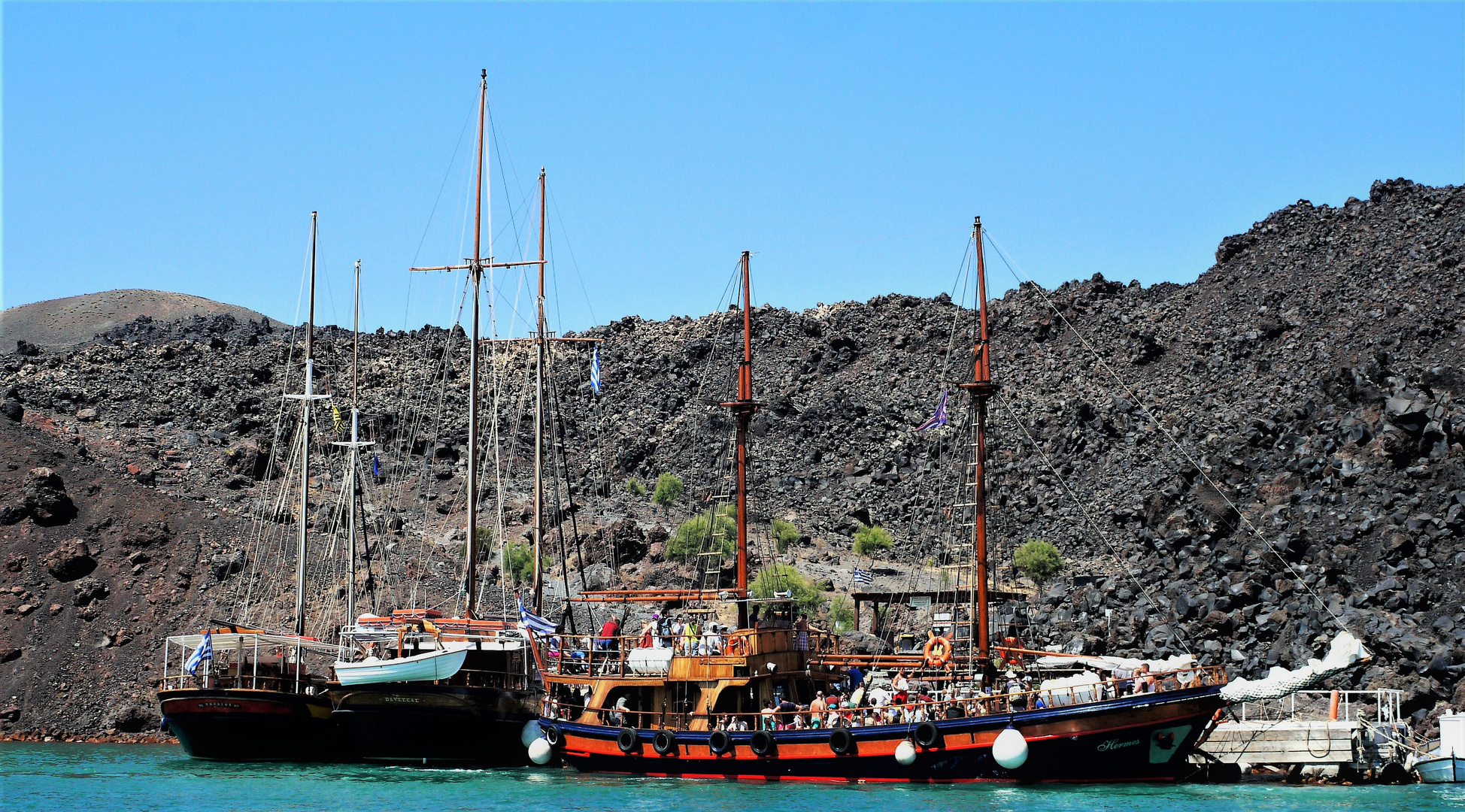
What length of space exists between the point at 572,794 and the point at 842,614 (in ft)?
165

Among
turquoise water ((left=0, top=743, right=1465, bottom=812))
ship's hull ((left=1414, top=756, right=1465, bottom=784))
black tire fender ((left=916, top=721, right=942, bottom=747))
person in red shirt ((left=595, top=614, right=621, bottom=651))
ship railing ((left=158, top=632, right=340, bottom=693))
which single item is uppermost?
person in red shirt ((left=595, top=614, right=621, bottom=651))

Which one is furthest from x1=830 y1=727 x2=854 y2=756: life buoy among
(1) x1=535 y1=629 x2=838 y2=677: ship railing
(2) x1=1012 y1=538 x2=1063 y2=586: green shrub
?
(2) x1=1012 y1=538 x2=1063 y2=586: green shrub

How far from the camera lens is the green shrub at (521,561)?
297ft

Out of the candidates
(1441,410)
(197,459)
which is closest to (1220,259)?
(1441,410)

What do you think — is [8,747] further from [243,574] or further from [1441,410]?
[1441,410]

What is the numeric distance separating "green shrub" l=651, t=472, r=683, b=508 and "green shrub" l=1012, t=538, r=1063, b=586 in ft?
109

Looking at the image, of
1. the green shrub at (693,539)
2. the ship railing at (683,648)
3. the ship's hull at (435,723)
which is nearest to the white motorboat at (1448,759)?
the ship railing at (683,648)

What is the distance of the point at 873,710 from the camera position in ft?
137

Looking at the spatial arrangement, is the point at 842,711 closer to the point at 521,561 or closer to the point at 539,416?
the point at 539,416

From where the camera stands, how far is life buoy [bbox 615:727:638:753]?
4475 centimetres

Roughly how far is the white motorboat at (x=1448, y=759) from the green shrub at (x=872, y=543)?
214 ft

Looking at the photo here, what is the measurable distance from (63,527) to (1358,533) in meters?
70.8

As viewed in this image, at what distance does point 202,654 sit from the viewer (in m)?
50.1

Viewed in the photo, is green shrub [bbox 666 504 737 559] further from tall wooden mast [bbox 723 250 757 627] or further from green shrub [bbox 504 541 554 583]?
tall wooden mast [bbox 723 250 757 627]
